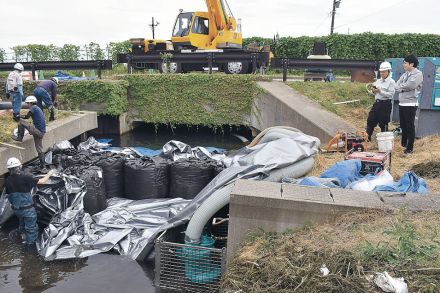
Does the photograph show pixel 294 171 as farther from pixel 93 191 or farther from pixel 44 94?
pixel 44 94

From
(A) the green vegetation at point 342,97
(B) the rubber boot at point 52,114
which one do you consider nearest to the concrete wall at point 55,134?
(B) the rubber boot at point 52,114

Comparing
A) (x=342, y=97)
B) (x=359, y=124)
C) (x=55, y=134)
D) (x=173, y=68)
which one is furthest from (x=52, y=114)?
(x=342, y=97)

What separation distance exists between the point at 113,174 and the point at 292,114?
5.36 metres

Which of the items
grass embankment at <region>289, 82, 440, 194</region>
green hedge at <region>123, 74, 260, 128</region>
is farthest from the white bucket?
green hedge at <region>123, 74, 260, 128</region>

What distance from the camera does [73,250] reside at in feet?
18.6

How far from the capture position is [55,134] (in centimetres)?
930

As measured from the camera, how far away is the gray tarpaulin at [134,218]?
5.29m

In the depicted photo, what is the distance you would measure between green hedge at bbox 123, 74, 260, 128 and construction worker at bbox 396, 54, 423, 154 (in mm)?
6070

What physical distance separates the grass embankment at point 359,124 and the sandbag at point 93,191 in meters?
3.68

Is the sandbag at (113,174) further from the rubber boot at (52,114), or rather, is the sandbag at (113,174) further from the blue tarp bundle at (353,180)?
the blue tarp bundle at (353,180)

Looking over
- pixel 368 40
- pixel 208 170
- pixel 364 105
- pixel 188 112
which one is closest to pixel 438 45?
pixel 368 40

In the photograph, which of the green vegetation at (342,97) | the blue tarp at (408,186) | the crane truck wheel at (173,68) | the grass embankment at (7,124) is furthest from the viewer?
the crane truck wheel at (173,68)

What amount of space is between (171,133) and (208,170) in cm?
800

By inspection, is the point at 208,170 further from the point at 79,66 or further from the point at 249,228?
the point at 79,66
